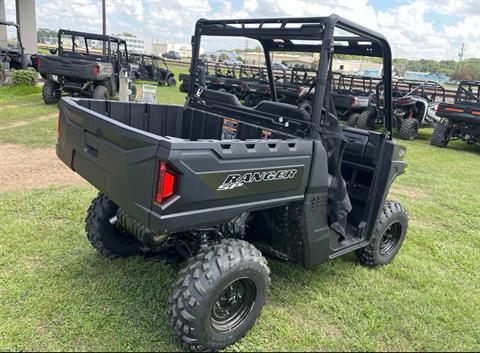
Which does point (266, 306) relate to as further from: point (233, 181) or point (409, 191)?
point (409, 191)

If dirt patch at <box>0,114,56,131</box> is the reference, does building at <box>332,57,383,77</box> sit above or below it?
above

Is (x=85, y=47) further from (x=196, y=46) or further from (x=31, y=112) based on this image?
(x=196, y=46)

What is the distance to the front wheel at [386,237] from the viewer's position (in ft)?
11.5

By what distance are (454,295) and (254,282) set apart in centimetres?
183

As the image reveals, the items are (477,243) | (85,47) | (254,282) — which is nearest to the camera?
(254,282)

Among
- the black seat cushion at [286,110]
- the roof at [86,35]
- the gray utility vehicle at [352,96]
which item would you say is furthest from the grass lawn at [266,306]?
the roof at [86,35]

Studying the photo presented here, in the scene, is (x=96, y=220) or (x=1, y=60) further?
(x=1, y=60)

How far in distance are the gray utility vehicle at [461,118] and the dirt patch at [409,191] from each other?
Answer: 449cm

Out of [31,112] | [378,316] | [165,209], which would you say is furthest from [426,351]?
[31,112]

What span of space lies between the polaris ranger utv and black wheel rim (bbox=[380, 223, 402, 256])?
9 cm

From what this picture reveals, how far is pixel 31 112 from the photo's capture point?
9.89m

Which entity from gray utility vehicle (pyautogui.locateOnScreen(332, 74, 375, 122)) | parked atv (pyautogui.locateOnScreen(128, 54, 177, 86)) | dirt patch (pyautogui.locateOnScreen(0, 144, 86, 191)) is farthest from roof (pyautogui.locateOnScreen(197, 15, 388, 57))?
parked atv (pyautogui.locateOnScreen(128, 54, 177, 86))

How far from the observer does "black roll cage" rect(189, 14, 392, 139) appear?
2.48m

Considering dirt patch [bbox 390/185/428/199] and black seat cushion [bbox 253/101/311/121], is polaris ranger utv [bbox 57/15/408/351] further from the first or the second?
dirt patch [bbox 390/185/428/199]
